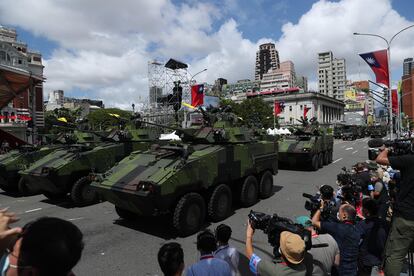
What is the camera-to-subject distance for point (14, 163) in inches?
437

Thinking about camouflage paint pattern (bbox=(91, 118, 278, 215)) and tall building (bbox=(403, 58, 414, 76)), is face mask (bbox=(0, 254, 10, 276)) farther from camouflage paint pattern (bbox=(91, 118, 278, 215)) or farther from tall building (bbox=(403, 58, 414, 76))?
tall building (bbox=(403, 58, 414, 76))

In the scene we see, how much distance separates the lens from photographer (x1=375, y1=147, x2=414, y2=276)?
357 centimetres

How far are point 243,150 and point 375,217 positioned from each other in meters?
4.84

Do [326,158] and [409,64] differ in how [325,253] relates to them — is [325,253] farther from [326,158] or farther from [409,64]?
[409,64]

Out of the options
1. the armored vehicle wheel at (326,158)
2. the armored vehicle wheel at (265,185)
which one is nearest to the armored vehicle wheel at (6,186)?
the armored vehicle wheel at (265,185)

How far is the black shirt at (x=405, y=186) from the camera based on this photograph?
359 centimetres

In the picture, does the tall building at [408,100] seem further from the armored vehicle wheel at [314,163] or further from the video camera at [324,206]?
the video camera at [324,206]

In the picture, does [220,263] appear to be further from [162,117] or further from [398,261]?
[162,117]

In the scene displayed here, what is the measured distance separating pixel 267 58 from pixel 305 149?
187 metres

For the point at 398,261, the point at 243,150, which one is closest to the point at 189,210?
the point at 243,150

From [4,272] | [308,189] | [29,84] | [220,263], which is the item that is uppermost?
[29,84]

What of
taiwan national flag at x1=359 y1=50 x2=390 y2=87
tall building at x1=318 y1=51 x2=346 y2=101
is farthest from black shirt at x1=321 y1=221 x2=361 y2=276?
tall building at x1=318 y1=51 x2=346 y2=101

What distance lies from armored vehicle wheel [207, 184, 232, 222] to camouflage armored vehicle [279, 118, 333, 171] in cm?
837

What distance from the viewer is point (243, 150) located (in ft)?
29.1
